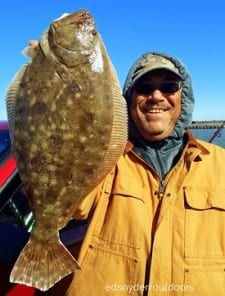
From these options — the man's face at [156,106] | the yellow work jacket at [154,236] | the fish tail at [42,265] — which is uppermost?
the man's face at [156,106]

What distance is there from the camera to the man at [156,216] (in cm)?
332

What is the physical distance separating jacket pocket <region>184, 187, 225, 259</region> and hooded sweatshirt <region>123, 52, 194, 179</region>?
1.07 feet

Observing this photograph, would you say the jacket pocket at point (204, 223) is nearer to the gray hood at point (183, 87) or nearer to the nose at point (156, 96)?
the gray hood at point (183, 87)

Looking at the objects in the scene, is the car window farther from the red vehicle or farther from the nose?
the nose

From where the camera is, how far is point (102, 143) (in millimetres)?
2775

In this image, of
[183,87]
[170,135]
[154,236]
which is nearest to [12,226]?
[154,236]

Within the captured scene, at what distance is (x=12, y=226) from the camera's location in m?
3.90

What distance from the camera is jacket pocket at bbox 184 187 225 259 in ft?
11.0

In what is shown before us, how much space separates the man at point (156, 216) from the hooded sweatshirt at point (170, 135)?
0.01 m

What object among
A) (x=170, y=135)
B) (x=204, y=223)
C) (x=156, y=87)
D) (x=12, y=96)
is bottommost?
(x=204, y=223)

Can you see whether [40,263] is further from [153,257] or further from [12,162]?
[12,162]

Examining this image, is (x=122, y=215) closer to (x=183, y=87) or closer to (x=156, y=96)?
A: (x=156, y=96)

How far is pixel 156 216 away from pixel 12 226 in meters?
1.19

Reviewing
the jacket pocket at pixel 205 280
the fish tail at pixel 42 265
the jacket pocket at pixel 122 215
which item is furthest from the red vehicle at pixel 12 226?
the jacket pocket at pixel 205 280
